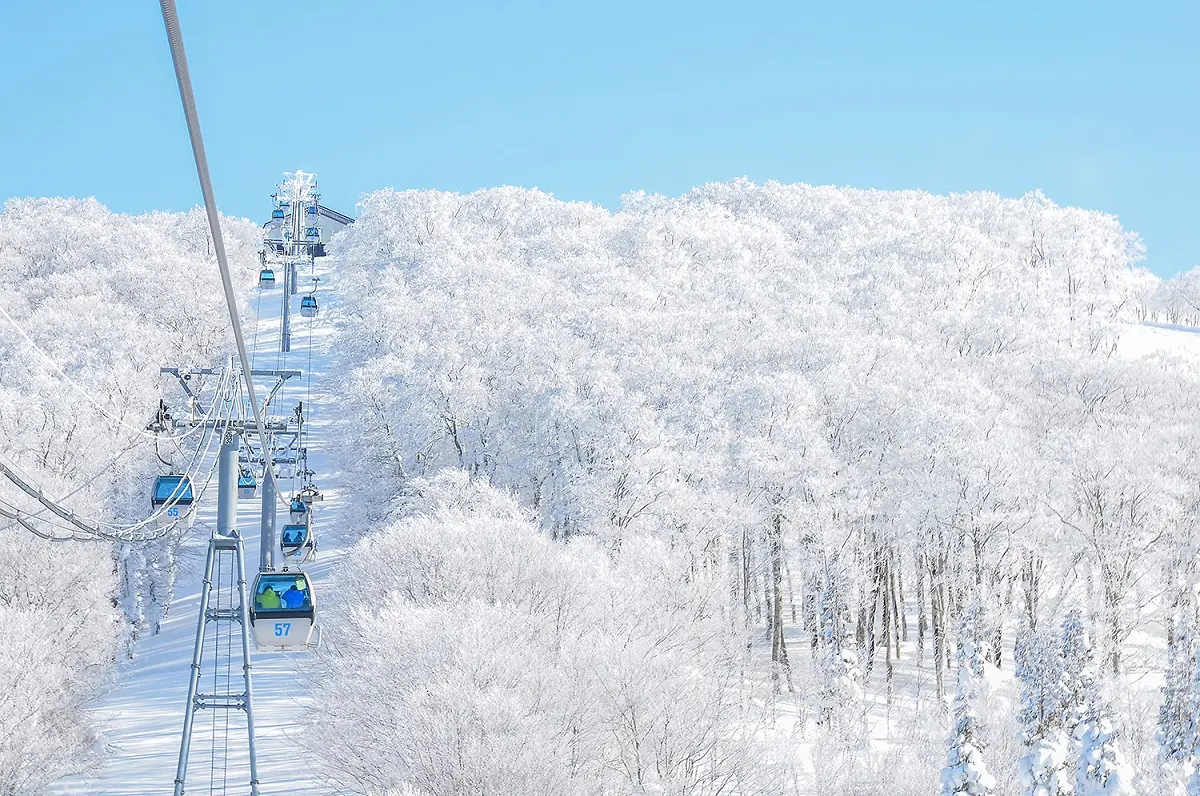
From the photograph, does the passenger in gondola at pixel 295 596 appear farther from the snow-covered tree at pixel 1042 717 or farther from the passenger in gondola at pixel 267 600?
the snow-covered tree at pixel 1042 717

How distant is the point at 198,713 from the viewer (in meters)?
50.3

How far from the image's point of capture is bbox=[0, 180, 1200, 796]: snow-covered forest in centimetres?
3444

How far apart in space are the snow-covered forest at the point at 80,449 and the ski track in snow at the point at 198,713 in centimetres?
149

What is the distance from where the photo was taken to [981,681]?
41562mm

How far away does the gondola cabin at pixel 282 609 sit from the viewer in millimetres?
17734

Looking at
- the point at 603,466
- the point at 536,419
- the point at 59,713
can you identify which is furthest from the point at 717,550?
the point at 59,713

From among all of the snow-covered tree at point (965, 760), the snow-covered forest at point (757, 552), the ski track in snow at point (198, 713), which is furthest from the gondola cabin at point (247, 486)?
the snow-covered tree at point (965, 760)

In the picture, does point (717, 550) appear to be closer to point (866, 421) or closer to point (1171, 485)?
point (866, 421)

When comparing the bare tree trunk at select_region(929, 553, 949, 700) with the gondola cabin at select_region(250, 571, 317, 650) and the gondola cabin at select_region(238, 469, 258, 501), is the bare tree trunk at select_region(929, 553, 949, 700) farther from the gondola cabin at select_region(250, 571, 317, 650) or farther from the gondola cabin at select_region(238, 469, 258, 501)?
the gondola cabin at select_region(250, 571, 317, 650)

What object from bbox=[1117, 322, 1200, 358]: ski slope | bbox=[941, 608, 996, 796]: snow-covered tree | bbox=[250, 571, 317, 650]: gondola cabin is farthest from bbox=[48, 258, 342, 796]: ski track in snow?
bbox=[1117, 322, 1200, 358]: ski slope

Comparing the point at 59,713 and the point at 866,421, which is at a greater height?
the point at 866,421

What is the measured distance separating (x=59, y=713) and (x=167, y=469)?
87.6 ft

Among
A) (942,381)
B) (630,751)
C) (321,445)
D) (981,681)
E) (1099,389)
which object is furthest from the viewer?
(321,445)

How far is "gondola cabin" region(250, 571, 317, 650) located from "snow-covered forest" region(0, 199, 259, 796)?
2.92 metres
